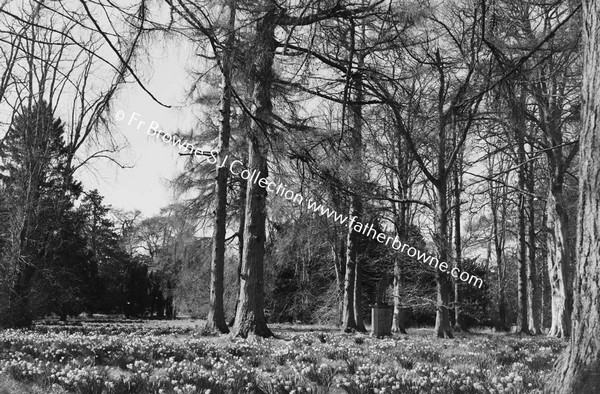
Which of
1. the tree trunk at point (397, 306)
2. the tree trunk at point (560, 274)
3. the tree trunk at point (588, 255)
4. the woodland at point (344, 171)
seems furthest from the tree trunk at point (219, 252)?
the tree trunk at point (588, 255)

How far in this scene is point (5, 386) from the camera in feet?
17.3

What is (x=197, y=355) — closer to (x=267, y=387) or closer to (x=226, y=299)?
(x=267, y=387)

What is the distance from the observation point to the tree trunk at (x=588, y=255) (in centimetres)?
305

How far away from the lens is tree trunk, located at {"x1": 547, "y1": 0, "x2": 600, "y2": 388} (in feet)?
10.0

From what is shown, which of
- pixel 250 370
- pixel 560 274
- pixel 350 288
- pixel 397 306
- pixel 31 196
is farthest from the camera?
pixel 397 306

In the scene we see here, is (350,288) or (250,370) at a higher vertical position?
(350,288)

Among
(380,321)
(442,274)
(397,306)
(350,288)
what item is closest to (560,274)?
(397,306)

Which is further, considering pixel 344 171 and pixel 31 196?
pixel 31 196

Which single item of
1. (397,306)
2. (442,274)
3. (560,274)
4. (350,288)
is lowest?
(397,306)

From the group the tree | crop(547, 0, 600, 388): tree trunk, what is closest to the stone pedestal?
the tree

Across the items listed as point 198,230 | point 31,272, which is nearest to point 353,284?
point 198,230

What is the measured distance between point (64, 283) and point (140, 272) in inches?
630

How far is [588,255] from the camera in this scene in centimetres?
312

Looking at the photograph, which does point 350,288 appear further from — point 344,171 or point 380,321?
point 344,171
